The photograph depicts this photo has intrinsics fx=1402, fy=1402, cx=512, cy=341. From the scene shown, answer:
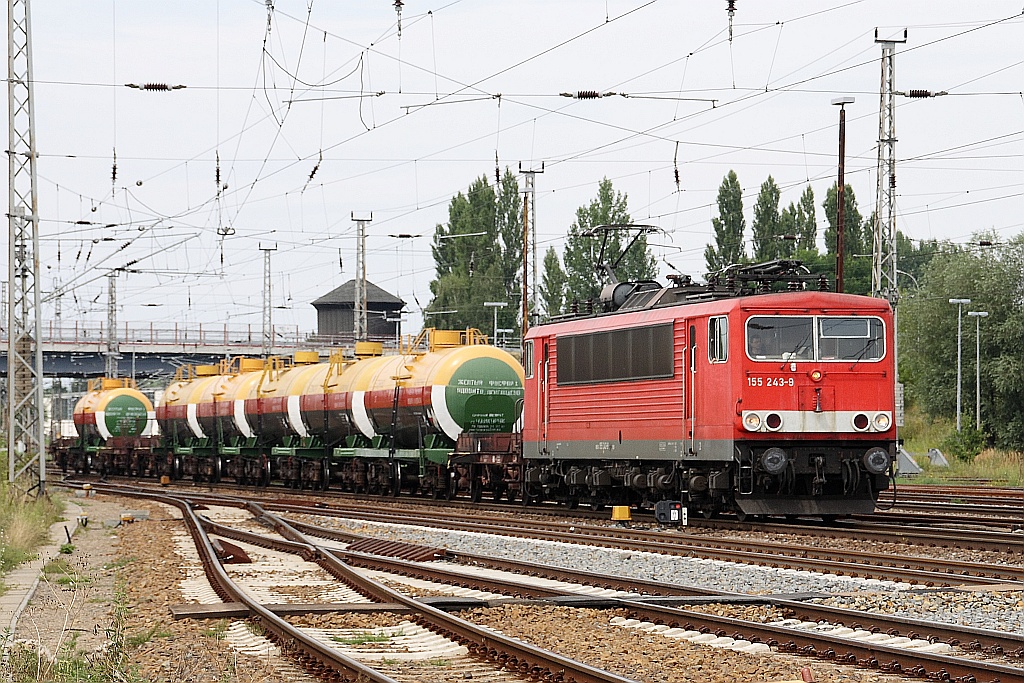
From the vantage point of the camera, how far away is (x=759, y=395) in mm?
19938

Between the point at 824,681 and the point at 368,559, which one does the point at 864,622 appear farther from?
the point at 368,559

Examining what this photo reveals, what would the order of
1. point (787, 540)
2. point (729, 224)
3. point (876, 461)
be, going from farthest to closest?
point (729, 224)
point (876, 461)
point (787, 540)

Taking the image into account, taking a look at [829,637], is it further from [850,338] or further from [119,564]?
[850,338]

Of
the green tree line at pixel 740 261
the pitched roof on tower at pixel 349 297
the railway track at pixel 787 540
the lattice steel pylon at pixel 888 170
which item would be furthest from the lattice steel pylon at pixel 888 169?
the pitched roof on tower at pixel 349 297

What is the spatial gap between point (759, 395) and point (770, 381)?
0.27 metres

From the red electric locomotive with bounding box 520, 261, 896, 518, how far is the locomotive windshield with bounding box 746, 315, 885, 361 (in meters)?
0.01

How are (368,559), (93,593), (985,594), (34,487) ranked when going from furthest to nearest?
(34,487), (368,559), (93,593), (985,594)

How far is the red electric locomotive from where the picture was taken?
19.9 meters

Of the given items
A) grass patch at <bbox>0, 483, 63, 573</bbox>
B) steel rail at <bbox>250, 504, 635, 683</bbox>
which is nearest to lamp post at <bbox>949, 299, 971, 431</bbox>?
grass patch at <bbox>0, 483, 63, 573</bbox>

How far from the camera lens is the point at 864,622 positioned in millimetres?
10578

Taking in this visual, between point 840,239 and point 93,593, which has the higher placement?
point 840,239

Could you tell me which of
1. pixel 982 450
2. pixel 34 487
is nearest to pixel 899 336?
pixel 982 450

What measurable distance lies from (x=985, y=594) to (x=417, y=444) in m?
20.9

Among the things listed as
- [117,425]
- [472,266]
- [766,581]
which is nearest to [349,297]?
[472,266]
